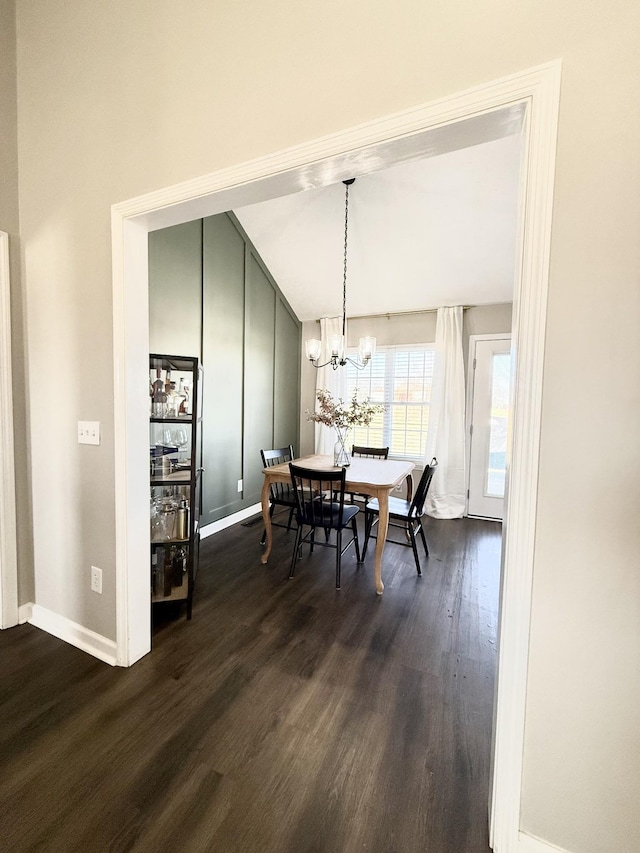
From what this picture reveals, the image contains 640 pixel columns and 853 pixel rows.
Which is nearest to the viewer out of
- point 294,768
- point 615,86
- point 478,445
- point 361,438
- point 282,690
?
point 615,86

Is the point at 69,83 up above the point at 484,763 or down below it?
above

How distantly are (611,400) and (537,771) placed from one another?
1062 mm

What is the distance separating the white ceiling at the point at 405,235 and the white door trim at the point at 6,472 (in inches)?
99.1

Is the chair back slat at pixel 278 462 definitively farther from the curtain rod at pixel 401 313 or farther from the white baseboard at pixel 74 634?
the curtain rod at pixel 401 313

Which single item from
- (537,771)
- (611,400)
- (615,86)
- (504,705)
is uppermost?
(615,86)

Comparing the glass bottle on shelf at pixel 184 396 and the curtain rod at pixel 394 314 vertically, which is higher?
the curtain rod at pixel 394 314

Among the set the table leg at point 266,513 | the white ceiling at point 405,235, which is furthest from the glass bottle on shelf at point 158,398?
the white ceiling at point 405,235

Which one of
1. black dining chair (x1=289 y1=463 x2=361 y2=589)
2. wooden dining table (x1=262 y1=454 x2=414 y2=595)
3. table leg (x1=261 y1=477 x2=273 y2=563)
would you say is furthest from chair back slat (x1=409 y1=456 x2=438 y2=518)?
table leg (x1=261 y1=477 x2=273 y2=563)

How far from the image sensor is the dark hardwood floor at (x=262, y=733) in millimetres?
1129

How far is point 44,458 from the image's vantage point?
2014 mm

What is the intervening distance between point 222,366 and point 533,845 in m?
3.68

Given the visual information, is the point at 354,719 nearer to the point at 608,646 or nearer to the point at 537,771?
the point at 537,771

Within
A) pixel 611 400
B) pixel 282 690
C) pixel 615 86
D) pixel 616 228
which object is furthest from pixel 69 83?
pixel 282 690

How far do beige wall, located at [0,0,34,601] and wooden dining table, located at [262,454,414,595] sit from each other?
1.55 meters
